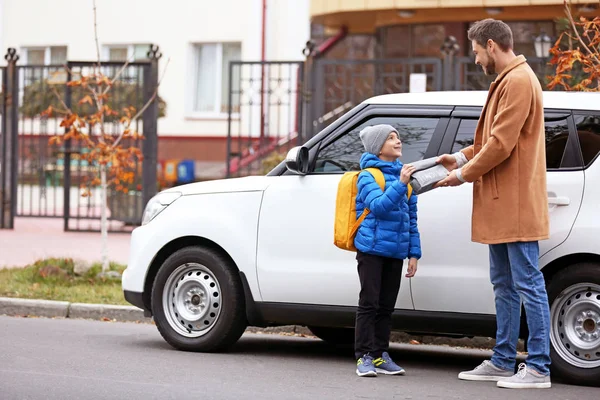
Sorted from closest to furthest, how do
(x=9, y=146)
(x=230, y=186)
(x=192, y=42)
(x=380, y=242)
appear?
(x=380, y=242) → (x=230, y=186) → (x=9, y=146) → (x=192, y=42)

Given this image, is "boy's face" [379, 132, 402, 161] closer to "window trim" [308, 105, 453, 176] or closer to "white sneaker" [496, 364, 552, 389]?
"window trim" [308, 105, 453, 176]

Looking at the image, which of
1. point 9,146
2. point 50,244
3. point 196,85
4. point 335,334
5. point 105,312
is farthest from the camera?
point 196,85

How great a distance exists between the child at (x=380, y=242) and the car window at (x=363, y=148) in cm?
32

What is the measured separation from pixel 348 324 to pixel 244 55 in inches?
799

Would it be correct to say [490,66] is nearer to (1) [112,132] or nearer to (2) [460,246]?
(2) [460,246]

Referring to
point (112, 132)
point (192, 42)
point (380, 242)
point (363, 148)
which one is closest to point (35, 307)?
point (363, 148)

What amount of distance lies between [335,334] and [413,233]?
192 centimetres

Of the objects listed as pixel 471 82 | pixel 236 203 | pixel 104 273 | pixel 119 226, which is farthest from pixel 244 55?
pixel 236 203

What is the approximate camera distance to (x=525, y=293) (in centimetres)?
685

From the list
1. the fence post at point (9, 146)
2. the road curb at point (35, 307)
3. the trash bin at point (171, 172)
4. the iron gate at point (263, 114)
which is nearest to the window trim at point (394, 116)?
the road curb at point (35, 307)

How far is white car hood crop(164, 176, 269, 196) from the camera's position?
7.94 meters

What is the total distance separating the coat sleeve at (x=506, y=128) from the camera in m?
6.78

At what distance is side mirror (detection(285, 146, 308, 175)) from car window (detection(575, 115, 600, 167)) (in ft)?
5.66

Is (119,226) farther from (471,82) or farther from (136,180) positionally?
(471,82)
